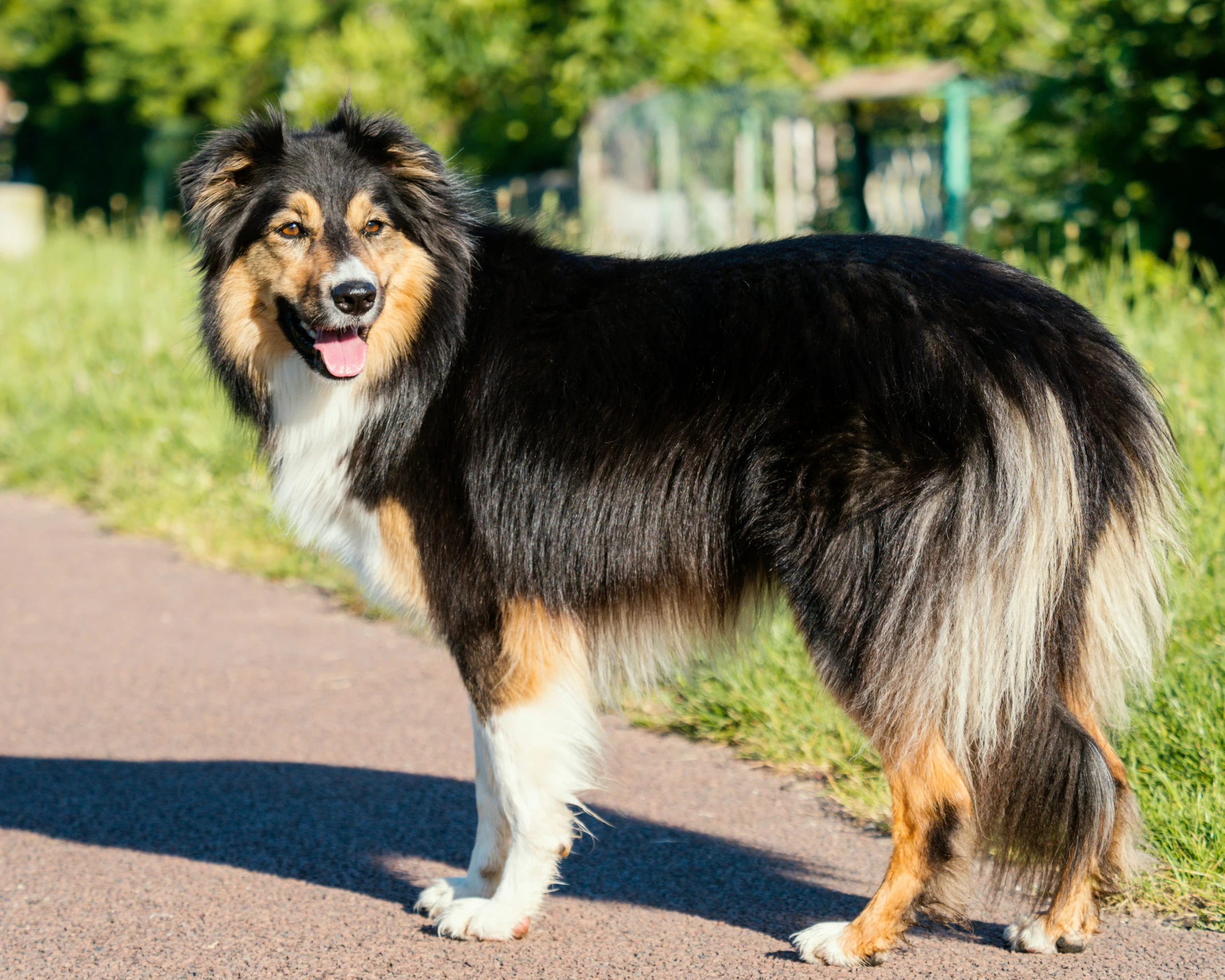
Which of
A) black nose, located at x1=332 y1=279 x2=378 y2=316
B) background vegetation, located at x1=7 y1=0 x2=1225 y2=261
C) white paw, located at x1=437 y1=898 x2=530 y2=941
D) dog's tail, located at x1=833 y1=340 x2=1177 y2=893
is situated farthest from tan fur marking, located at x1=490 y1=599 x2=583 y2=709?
background vegetation, located at x1=7 y1=0 x2=1225 y2=261

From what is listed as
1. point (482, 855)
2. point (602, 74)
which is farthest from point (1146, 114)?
point (602, 74)

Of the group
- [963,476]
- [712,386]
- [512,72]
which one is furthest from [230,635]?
[512,72]

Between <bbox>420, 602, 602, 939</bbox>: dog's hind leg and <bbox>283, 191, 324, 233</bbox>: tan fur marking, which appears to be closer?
<bbox>420, 602, 602, 939</bbox>: dog's hind leg

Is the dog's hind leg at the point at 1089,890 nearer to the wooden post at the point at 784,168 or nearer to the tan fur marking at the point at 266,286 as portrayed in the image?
the tan fur marking at the point at 266,286

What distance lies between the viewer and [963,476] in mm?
2842

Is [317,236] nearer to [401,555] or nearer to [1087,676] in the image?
[401,555]

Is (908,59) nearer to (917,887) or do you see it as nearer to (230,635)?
(230,635)

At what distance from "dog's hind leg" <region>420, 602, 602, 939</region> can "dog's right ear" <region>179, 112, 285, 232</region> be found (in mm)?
1391

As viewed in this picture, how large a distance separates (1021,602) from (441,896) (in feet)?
5.64

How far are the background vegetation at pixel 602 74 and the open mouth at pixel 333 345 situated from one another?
2917mm

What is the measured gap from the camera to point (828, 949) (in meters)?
2.99

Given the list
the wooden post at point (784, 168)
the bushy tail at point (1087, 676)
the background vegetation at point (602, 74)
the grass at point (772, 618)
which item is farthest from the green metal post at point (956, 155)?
the bushy tail at point (1087, 676)

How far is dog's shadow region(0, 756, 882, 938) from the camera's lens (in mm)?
3451

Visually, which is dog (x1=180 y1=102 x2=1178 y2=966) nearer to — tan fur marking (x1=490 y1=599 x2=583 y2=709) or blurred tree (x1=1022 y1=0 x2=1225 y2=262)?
tan fur marking (x1=490 y1=599 x2=583 y2=709)
